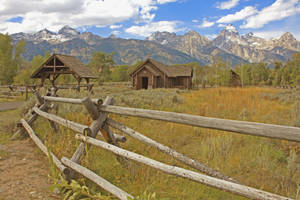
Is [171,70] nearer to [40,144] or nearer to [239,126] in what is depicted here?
[40,144]

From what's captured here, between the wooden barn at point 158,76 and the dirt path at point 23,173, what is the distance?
802 inches

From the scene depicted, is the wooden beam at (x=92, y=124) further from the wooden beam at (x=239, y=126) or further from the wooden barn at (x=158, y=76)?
the wooden barn at (x=158, y=76)

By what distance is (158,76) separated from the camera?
25.5 meters

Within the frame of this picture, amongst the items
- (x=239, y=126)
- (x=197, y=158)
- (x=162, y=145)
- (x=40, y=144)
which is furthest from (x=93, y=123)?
(x=197, y=158)

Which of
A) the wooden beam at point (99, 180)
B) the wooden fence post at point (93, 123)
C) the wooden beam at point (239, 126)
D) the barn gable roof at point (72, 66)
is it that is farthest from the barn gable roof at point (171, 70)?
the wooden beam at point (239, 126)

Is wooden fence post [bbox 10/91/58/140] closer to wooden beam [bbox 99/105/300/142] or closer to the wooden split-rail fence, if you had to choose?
the wooden split-rail fence

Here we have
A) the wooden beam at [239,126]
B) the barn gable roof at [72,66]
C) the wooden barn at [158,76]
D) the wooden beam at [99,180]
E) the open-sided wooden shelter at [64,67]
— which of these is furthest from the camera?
the wooden barn at [158,76]

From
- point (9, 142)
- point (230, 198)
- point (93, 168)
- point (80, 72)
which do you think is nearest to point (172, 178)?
point (230, 198)

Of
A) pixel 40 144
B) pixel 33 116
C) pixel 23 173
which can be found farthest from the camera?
pixel 33 116

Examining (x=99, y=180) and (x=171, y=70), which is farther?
(x=171, y=70)

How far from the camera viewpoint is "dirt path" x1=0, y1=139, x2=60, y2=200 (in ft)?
9.83

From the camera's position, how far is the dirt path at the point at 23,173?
300 cm

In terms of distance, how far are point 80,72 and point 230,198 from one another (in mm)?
14055

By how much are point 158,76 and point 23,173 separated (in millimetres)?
22638
